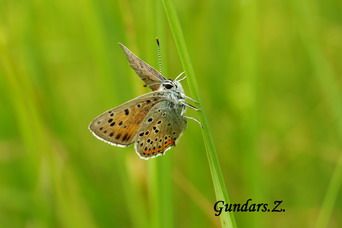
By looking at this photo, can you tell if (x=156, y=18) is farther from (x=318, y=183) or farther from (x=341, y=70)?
(x=341, y=70)

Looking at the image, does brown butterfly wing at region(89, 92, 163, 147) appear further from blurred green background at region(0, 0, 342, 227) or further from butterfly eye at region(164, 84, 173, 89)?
blurred green background at region(0, 0, 342, 227)

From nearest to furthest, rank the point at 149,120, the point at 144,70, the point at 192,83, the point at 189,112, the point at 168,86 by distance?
1. the point at 192,83
2. the point at 144,70
3. the point at 168,86
4. the point at 149,120
5. the point at 189,112

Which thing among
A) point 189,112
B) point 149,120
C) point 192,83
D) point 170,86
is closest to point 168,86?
point 170,86

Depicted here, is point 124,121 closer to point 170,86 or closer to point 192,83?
point 170,86

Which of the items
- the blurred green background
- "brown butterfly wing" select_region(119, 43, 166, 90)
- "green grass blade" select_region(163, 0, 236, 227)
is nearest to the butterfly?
"brown butterfly wing" select_region(119, 43, 166, 90)

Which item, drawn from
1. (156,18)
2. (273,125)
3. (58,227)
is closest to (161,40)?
(156,18)

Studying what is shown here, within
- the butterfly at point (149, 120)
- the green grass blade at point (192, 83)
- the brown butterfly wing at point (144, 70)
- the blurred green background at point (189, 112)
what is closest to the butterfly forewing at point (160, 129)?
the butterfly at point (149, 120)

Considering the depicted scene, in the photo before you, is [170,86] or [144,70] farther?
[170,86]
